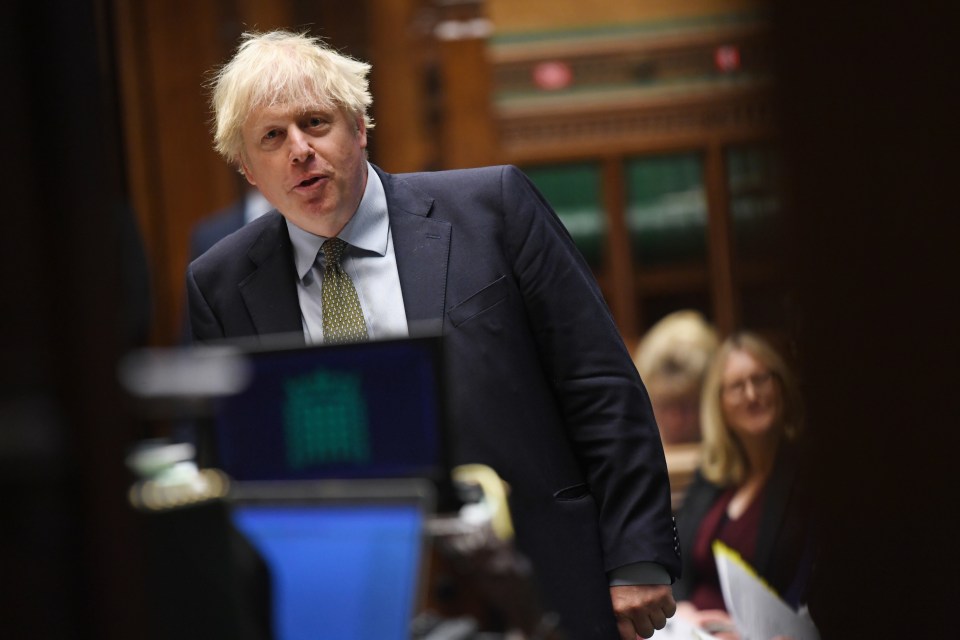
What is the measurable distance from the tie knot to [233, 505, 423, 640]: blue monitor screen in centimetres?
84

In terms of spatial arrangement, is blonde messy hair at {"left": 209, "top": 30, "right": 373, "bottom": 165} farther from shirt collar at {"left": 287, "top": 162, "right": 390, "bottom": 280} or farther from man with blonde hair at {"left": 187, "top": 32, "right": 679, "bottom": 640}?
shirt collar at {"left": 287, "top": 162, "right": 390, "bottom": 280}

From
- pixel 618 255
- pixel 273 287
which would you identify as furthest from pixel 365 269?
pixel 618 255

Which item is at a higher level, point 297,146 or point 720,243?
point 297,146

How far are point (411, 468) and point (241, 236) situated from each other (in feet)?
3.55

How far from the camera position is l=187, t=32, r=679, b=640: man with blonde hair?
6.48 feet

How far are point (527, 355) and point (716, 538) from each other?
1.23m

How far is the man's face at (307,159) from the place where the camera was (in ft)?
6.44

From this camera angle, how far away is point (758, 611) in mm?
2477

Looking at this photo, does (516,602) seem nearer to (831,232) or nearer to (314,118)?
(831,232)

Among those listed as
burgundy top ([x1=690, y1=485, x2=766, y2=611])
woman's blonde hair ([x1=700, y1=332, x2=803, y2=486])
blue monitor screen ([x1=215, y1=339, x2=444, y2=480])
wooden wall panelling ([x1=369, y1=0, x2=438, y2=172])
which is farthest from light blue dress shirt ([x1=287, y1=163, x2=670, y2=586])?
wooden wall panelling ([x1=369, y1=0, x2=438, y2=172])

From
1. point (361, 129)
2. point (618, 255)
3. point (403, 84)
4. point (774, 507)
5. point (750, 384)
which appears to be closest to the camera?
point (361, 129)

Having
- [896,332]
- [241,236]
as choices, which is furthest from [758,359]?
[896,332]

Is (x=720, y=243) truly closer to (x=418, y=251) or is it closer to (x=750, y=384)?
(x=750, y=384)

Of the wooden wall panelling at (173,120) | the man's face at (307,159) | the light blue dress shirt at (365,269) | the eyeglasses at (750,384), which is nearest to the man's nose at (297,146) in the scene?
the man's face at (307,159)
